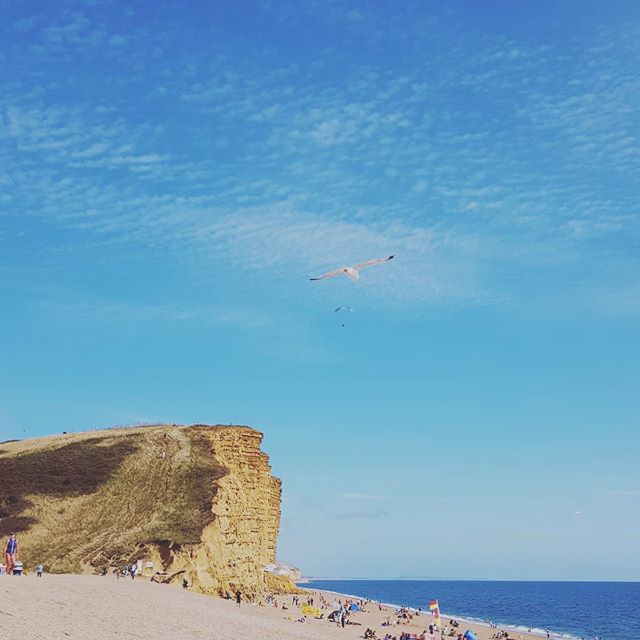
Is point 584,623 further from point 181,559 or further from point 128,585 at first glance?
point 128,585

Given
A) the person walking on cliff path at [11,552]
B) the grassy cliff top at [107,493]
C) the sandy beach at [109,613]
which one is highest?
the grassy cliff top at [107,493]

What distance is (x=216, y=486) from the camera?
50125mm

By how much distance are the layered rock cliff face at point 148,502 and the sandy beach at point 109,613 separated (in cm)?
638

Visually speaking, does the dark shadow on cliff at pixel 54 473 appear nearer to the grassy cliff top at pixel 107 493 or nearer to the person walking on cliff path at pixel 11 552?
the grassy cliff top at pixel 107 493

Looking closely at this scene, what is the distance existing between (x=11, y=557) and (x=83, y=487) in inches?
944

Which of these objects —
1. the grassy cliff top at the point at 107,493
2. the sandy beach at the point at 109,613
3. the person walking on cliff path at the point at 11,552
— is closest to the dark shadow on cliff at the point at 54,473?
the grassy cliff top at the point at 107,493

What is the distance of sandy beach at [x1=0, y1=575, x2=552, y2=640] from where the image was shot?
1945 centimetres

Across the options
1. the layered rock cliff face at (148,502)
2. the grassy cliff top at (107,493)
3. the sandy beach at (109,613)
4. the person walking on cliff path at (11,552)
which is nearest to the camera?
the sandy beach at (109,613)

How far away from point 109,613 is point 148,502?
2693cm

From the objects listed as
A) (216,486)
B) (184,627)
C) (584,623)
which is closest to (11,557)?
(184,627)

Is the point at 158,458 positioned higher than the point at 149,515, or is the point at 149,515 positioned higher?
the point at 158,458

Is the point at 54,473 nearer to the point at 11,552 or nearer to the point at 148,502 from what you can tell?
the point at 148,502

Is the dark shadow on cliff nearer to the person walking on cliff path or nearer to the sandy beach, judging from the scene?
the person walking on cliff path

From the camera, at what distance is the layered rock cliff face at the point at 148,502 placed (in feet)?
137
